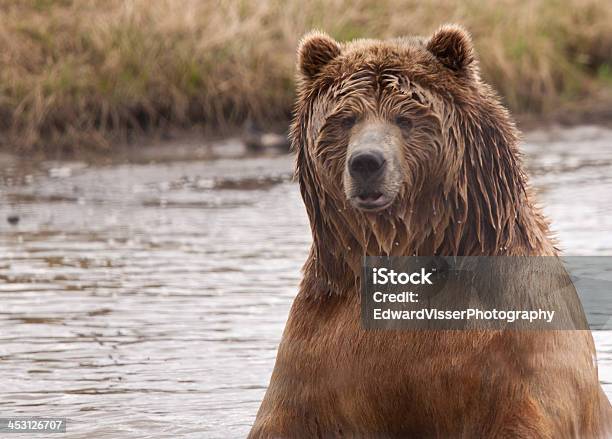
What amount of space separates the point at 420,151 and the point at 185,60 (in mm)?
11734

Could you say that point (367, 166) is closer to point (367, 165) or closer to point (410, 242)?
point (367, 165)

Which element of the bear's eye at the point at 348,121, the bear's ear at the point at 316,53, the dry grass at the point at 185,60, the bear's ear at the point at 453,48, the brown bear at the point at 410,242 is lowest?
the dry grass at the point at 185,60

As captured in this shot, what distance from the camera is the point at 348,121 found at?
4926 mm

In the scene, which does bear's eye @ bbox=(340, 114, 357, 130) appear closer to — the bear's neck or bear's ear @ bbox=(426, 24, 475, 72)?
the bear's neck

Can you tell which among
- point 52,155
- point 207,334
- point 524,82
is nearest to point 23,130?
point 52,155

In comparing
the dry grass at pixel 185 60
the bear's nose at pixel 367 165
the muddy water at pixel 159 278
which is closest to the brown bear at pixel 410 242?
the bear's nose at pixel 367 165

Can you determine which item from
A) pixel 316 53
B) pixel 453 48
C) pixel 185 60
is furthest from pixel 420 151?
pixel 185 60

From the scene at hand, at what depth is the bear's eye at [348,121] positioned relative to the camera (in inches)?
193

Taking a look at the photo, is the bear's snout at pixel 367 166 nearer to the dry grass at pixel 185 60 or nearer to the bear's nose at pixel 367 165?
the bear's nose at pixel 367 165

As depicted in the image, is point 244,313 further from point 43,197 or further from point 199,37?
point 199,37

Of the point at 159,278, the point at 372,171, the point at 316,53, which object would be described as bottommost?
the point at 159,278

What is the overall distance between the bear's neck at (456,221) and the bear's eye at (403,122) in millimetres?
217

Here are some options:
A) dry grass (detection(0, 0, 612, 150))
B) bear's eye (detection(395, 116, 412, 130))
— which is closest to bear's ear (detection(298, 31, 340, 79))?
bear's eye (detection(395, 116, 412, 130))

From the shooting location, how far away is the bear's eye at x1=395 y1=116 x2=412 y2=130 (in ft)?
16.1
